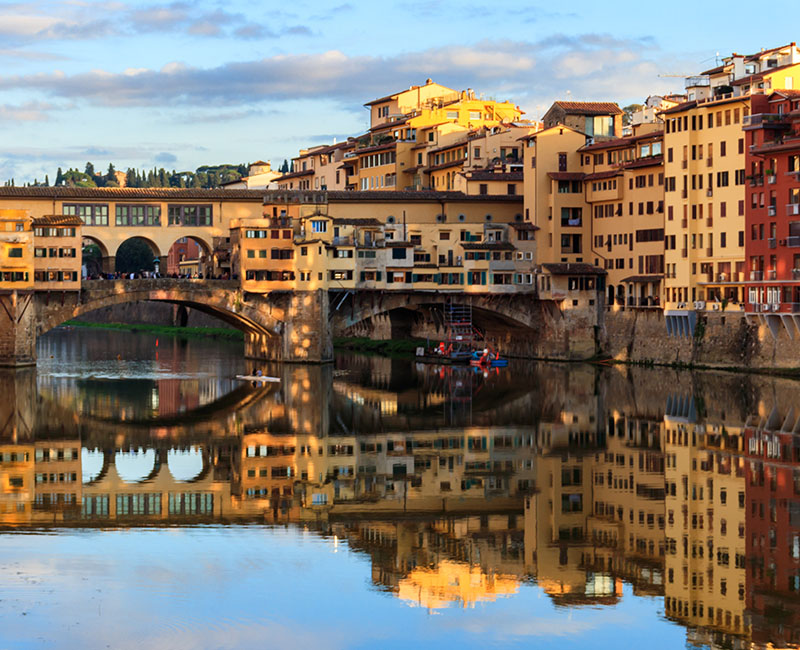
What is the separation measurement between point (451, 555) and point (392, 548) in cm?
131

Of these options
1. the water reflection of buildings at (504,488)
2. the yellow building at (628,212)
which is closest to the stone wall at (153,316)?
the yellow building at (628,212)

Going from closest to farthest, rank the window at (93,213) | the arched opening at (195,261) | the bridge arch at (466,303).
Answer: the window at (93,213)
the bridge arch at (466,303)
the arched opening at (195,261)

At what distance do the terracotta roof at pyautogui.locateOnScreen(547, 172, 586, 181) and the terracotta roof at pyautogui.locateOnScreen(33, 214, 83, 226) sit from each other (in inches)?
987

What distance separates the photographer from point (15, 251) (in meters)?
71.4

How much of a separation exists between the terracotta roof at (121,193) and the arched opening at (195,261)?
105 inches

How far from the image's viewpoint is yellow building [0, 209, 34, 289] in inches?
2800

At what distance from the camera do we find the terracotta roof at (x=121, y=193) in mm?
75688

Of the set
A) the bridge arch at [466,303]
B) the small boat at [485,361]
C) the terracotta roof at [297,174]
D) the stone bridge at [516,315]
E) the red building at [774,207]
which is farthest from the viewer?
the terracotta roof at [297,174]

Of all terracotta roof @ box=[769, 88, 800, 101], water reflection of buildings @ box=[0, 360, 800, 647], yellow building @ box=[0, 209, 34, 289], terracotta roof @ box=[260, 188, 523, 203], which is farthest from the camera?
terracotta roof @ box=[260, 188, 523, 203]

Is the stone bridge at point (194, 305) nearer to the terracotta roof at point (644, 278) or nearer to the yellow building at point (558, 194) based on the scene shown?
the yellow building at point (558, 194)

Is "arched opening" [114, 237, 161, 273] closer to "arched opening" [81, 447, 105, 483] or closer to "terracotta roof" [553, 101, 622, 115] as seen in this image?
"terracotta roof" [553, 101, 622, 115]

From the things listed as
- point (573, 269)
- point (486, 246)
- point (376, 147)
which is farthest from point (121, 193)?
point (573, 269)

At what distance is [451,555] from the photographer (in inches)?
1158

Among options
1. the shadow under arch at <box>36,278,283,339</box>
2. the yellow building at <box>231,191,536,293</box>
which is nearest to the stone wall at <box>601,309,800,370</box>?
the yellow building at <box>231,191,536,293</box>
